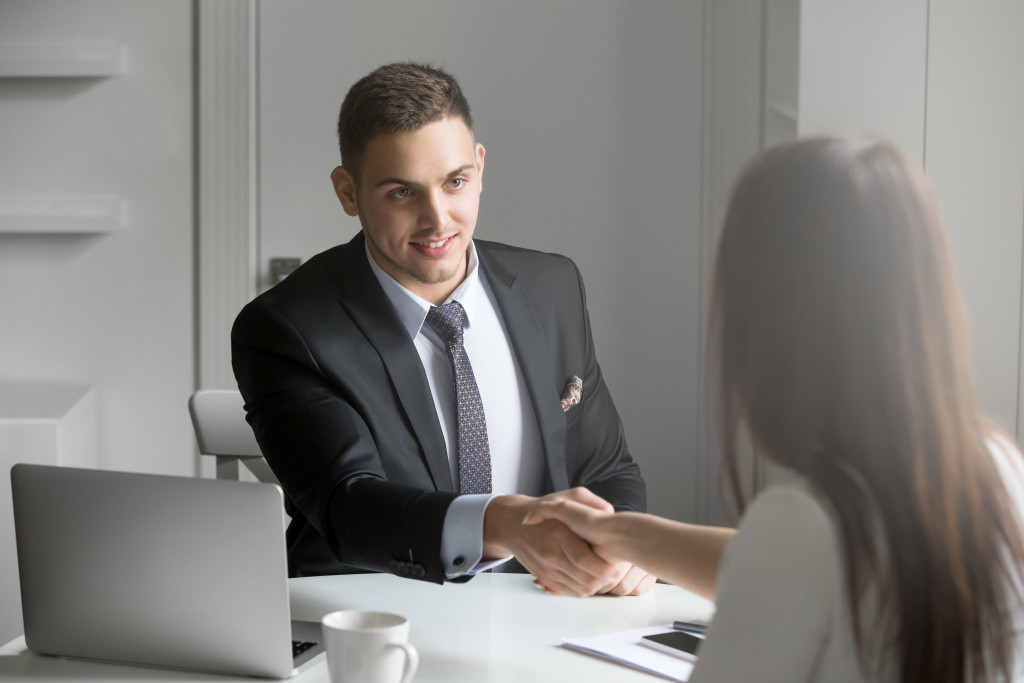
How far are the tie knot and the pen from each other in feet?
2.18

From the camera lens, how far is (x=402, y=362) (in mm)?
1645

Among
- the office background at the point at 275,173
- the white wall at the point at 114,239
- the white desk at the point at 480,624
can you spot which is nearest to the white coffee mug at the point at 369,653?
the white desk at the point at 480,624

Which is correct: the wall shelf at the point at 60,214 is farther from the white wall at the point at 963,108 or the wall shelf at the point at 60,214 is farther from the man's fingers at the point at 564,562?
the man's fingers at the point at 564,562

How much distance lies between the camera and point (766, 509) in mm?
648

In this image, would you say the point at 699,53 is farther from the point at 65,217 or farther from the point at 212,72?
the point at 65,217

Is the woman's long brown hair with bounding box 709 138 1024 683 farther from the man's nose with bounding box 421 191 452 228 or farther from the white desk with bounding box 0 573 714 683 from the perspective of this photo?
the man's nose with bounding box 421 191 452 228

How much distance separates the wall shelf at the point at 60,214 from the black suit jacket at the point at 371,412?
4.59 feet

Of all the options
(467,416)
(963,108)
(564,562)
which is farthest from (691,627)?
(963,108)

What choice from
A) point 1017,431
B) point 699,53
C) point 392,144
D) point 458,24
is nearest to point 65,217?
point 458,24

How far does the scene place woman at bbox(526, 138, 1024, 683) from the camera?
2.01ft

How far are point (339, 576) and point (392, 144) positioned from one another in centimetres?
68

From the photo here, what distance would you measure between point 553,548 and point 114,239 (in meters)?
2.18

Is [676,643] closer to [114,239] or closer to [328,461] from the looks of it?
[328,461]

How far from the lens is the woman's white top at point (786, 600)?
62cm
